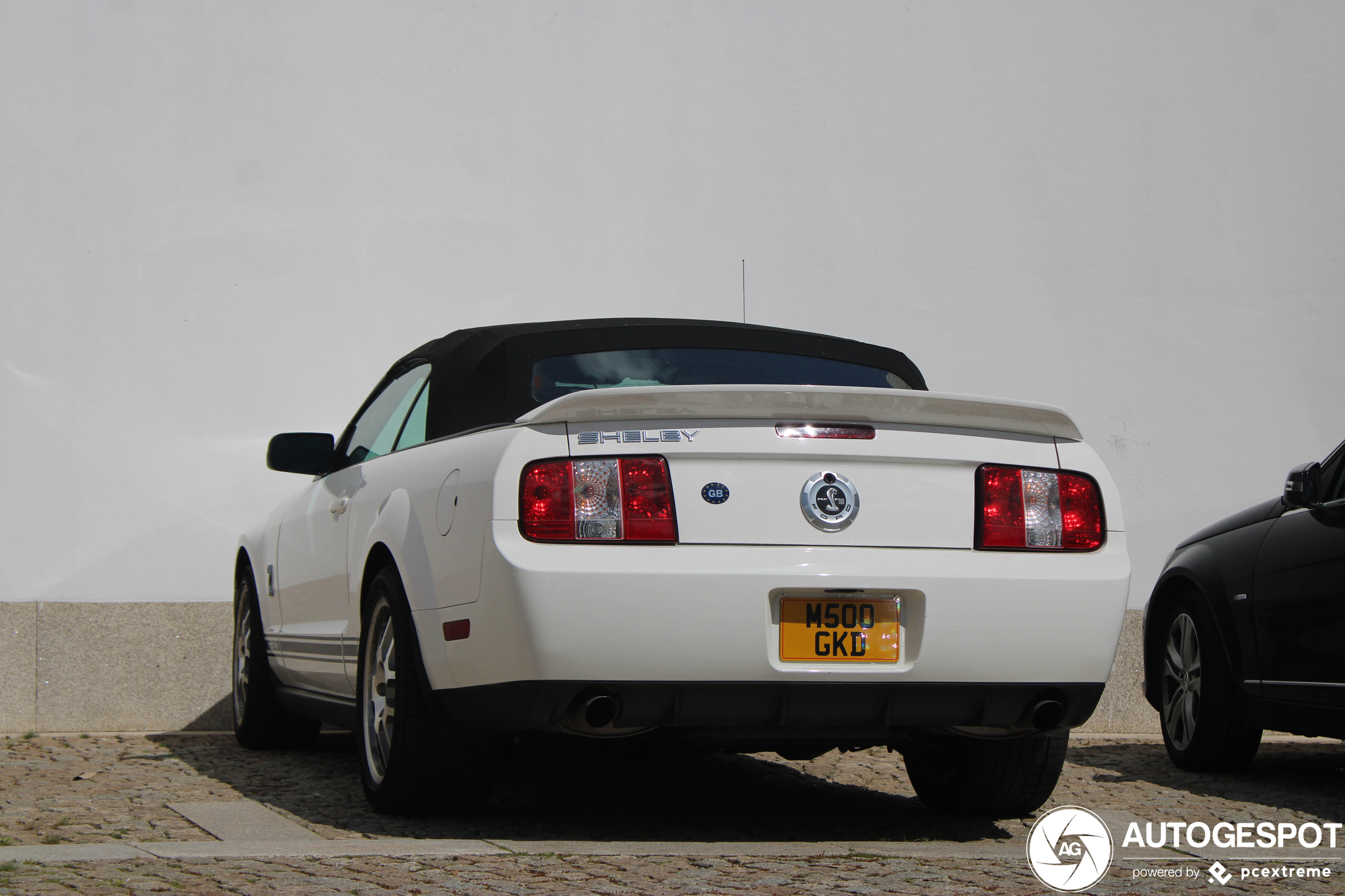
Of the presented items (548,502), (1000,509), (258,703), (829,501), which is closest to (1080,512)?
(1000,509)

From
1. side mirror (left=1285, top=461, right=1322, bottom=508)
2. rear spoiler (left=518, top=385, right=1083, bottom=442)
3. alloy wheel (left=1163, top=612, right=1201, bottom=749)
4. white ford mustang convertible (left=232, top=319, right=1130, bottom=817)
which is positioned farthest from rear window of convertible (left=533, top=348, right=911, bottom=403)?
alloy wheel (left=1163, top=612, right=1201, bottom=749)

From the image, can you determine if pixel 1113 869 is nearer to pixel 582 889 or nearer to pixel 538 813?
pixel 582 889

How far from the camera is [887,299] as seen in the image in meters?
8.84

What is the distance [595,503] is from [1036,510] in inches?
46.4

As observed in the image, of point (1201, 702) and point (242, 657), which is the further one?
point (242, 657)

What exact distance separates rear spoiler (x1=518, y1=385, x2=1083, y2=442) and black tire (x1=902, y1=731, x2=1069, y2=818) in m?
1.03

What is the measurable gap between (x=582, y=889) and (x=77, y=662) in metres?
5.20

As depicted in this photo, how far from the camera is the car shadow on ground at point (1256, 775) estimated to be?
550 cm

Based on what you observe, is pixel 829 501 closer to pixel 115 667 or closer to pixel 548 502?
pixel 548 502

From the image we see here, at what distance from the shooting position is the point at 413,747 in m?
4.13

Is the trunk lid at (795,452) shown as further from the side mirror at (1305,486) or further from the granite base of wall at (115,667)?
the granite base of wall at (115,667)

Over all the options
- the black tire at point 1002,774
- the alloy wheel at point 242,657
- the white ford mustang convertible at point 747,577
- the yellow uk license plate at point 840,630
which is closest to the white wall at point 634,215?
the alloy wheel at point 242,657

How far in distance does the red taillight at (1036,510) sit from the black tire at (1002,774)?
2.36ft

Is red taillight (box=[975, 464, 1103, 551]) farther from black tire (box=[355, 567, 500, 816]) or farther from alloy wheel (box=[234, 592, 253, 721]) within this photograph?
alloy wheel (box=[234, 592, 253, 721])
